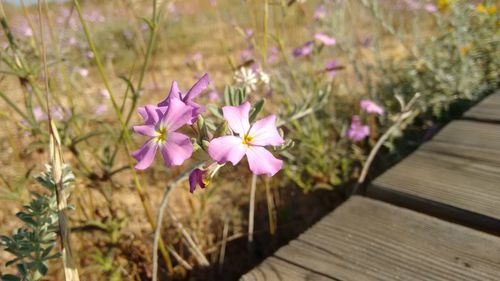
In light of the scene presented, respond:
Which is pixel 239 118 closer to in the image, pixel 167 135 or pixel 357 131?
pixel 167 135

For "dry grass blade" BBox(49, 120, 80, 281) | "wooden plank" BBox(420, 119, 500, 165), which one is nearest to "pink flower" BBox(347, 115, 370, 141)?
"wooden plank" BBox(420, 119, 500, 165)

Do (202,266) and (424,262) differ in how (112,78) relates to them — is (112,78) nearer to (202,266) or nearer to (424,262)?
(202,266)

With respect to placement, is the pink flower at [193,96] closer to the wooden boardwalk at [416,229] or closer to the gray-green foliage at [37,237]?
the gray-green foliage at [37,237]

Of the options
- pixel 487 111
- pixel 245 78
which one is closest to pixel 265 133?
pixel 245 78

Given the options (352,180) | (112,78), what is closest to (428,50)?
(352,180)

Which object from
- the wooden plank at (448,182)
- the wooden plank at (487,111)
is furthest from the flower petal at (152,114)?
the wooden plank at (487,111)

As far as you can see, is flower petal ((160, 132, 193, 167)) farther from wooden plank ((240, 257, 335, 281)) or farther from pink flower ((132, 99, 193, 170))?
wooden plank ((240, 257, 335, 281))

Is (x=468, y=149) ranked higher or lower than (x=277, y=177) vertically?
higher
